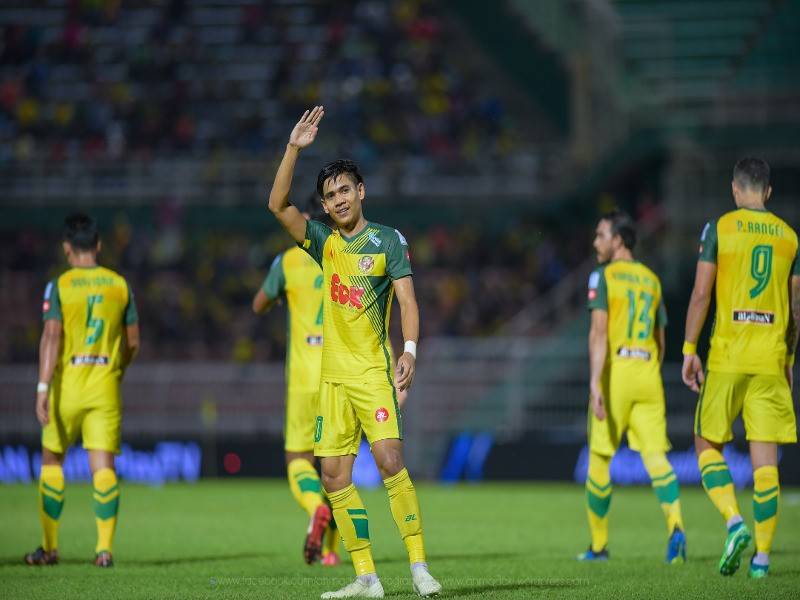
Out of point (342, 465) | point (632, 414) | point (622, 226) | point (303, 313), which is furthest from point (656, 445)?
point (342, 465)

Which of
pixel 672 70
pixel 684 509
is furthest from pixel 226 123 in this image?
pixel 684 509

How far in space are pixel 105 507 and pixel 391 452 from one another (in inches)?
118

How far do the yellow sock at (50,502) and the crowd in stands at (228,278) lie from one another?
16.3 metres

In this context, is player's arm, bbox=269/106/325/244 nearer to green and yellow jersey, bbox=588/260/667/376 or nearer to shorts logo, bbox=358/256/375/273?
shorts logo, bbox=358/256/375/273

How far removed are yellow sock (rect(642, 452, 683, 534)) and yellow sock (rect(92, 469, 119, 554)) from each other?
4004mm

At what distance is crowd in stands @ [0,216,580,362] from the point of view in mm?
27391

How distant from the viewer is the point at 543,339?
22.8 m

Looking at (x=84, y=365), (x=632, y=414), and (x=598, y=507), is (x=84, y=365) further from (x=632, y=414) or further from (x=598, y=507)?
(x=632, y=414)

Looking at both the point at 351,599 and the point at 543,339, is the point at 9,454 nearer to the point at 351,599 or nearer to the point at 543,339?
the point at 543,339

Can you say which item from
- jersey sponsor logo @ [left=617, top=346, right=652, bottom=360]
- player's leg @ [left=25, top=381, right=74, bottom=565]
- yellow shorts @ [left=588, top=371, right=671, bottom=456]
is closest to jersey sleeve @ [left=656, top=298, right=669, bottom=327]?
jersey sponsor logo @ [left=617, top=346, right=652, bottom=360]

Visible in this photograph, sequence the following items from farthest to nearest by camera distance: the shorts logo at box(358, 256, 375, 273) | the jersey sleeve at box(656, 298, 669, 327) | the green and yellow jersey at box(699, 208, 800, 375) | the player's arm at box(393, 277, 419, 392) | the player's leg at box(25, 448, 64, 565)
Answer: the jersey sleeve at box(656, 298, 669, 327) < the player's leg at box(25, 448, 64, 565) < the green and yellow jersey at box(699, 208, 800, 375) < the shorts logo at box(358, 256, 375, 273) < the player's arm at box(393, 277, 419, 392)

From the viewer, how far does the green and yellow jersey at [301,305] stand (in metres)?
10.7

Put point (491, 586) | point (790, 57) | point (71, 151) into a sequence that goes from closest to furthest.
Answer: point (491, 586)
point (790, 57)
point (71, 151)

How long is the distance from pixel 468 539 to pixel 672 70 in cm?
1839
